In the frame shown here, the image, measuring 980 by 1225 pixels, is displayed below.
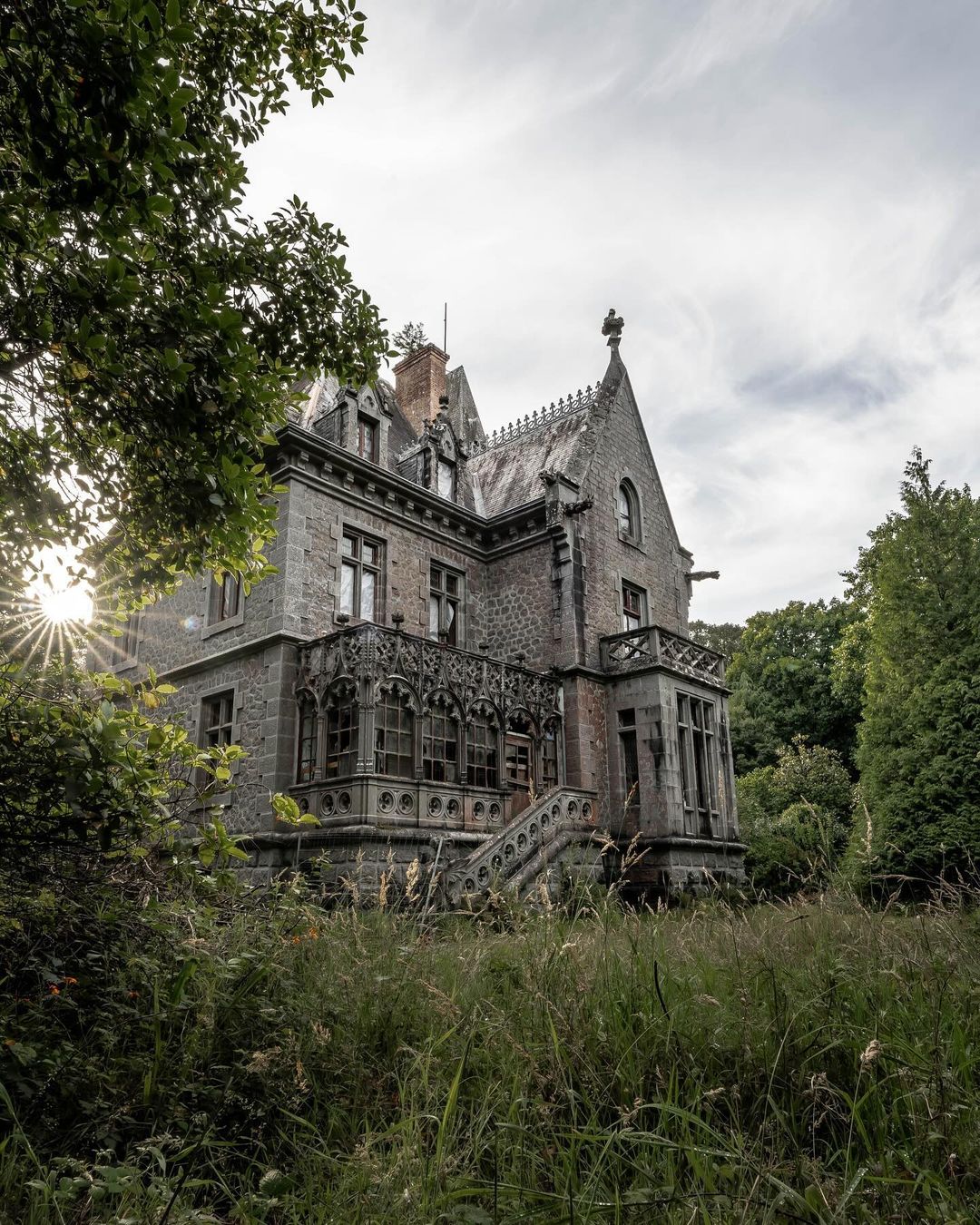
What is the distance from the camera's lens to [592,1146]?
2.76m

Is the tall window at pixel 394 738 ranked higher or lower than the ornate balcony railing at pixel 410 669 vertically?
lower

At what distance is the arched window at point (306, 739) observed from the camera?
1427cm

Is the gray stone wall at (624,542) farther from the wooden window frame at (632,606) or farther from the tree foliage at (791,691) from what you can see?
the tree foliage at (791,691)

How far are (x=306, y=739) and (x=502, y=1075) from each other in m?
11.6

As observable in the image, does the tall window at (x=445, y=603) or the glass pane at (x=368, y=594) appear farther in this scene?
the tall window at (x=445, y=603)

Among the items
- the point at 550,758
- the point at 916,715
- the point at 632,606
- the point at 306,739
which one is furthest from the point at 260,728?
the point at 916,715

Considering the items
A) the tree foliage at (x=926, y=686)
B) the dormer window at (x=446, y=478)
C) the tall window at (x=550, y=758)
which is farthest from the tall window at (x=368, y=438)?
the tree foliage at (x=926, y=686)

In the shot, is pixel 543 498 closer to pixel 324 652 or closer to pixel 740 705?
pixel 324 652

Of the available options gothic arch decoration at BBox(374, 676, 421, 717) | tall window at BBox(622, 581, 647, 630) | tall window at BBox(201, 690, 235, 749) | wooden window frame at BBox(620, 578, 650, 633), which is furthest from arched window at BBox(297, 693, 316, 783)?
tall window at BBox(622, 581, 647, 630)

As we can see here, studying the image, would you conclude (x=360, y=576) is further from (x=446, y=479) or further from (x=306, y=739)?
(x=446, y=479)

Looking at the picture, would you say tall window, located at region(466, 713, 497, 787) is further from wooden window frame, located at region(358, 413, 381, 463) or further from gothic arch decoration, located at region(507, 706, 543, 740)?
wooden window frame, located at region(358, 413, 381, 463)

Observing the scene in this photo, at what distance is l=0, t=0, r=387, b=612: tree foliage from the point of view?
388 cm

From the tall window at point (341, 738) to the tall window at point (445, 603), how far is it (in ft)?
14.0

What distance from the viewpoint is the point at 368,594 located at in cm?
1678
